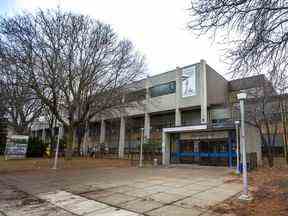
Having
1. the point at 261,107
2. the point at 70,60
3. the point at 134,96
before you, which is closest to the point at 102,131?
the point at 134,96

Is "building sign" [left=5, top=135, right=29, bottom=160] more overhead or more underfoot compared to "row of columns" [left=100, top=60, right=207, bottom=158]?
more underfoot

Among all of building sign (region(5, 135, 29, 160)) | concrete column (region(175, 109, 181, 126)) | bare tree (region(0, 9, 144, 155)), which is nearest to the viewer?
bare tree (region(0, 9, 144, 155))

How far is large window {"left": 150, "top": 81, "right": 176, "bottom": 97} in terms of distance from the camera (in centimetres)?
3281

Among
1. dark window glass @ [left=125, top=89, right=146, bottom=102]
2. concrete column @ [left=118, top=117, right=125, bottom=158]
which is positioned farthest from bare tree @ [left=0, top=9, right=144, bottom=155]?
concrete column @ [left=118, top=117, right=125, bottom=158]

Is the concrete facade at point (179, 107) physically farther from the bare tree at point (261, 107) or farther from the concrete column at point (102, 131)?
the concrete column at point (102, 131)

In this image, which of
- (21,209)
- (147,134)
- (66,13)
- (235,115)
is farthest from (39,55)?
(147,134)

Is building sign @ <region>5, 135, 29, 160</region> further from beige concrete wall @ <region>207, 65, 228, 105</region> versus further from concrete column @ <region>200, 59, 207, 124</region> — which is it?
beige concrete wall @ <region>207, 65, 228, 105</region>

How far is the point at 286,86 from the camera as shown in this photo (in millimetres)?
10109

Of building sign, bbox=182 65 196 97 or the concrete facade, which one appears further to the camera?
building sign, bbox=182 65 196 97

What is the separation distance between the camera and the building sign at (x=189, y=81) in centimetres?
3008

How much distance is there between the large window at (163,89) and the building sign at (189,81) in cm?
188

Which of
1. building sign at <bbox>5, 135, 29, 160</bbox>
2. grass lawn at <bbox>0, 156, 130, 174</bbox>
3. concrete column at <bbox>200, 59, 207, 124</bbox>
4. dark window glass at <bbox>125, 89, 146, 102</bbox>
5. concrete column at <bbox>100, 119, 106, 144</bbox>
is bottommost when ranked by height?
grass lawn at <bbox>0, 156, 130, 174</bbox>

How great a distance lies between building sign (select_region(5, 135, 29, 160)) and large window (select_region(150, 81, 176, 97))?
1860 cm

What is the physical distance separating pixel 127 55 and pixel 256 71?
13.6 metres
